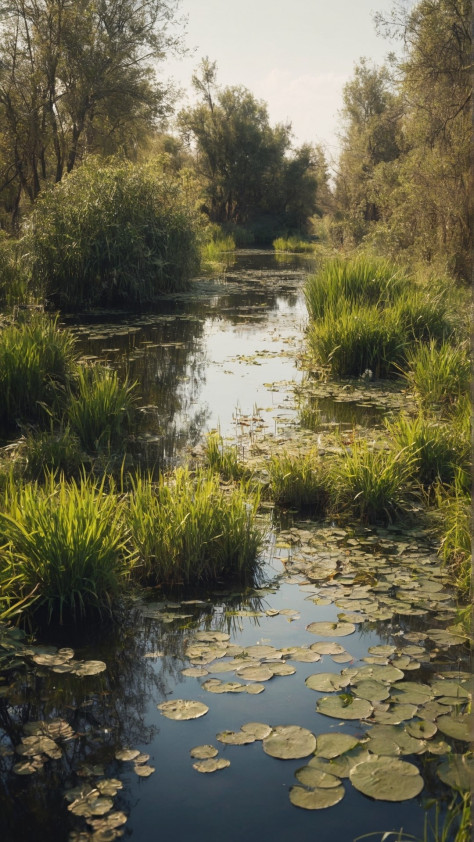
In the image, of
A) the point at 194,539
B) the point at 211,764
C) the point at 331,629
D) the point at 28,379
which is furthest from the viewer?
the point at 28,379

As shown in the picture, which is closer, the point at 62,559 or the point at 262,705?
the point at 262,705

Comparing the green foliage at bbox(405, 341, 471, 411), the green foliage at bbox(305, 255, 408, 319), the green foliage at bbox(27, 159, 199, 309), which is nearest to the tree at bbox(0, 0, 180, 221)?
the green foliage at bbox(27, 159, 199, 309)

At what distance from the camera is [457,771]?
2826mm

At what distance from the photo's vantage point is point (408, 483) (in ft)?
18.8

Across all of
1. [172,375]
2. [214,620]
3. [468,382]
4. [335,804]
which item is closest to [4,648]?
[214,620]

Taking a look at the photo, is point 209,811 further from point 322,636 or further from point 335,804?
point 322,636

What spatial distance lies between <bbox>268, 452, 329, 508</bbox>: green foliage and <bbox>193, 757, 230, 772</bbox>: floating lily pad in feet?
9.22

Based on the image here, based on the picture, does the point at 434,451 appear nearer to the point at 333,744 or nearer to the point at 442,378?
the point at 442,378

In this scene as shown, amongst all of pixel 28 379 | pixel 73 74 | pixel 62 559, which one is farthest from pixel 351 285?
pixel 73 74

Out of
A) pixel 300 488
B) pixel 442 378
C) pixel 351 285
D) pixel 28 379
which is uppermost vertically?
pixel 351 285

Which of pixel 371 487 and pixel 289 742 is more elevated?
pixel 371 487

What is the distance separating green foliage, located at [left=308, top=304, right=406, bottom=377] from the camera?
1011cm

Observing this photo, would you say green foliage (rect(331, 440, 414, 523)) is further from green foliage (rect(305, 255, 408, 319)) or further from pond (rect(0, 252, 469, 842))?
green foliage (rect(305, 255, 408, 319))

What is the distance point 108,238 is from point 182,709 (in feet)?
44.5
